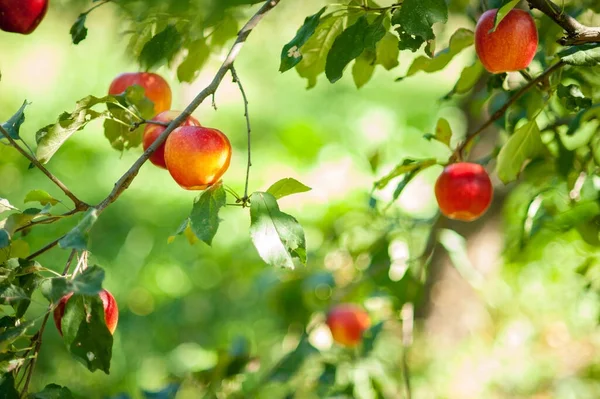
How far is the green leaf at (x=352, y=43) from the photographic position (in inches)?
32.3

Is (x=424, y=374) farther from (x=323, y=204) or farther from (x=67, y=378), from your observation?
(x=323, y=204)

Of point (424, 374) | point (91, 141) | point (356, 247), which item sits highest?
point (356, 247)

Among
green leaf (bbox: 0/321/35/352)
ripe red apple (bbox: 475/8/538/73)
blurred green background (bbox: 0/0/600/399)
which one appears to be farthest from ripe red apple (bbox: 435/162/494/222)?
green leaf (bbox: 0/321/35/352)

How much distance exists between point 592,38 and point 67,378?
6.04ft

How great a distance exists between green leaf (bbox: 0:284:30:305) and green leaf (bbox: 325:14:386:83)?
391 mm

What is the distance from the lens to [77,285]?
642 millimetres

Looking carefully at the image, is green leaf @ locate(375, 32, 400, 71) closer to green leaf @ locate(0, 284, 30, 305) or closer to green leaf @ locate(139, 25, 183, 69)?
green leaf @ locate(139, 25, 183, 69)

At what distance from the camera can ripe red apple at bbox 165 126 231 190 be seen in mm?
824

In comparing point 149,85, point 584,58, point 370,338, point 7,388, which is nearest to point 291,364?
point 370,338

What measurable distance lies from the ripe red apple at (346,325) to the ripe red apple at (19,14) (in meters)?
1.06

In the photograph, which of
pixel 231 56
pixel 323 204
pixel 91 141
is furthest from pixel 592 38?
pixel 91 141

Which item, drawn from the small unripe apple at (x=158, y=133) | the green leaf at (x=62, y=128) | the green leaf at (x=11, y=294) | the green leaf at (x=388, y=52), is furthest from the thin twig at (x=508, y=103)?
the green leaf at (x=11, y=294)

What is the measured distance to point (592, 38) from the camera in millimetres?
791

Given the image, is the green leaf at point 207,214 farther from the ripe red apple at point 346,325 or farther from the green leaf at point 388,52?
the ripe red apple at point 346,325
